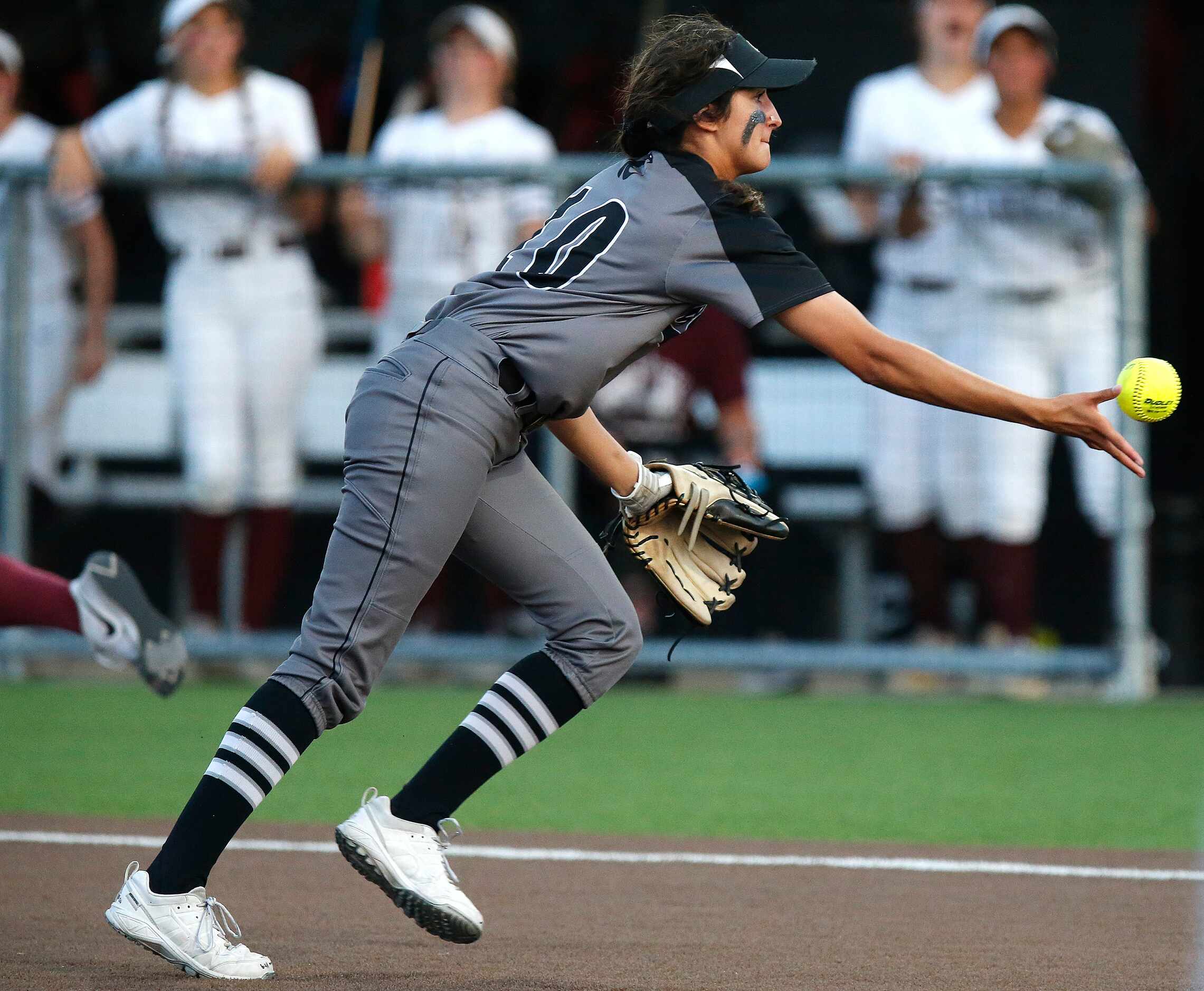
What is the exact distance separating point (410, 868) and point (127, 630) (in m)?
2.14

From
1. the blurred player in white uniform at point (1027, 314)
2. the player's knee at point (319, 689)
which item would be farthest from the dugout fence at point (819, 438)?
the player's knee at point (319, 689)

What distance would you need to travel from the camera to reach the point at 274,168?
8.62 meters

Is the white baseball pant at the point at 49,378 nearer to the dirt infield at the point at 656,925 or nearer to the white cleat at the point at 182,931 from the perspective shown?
the dirt infield at the point at 656,925

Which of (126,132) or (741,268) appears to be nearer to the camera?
(741,268)

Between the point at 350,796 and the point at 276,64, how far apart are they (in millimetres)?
6401

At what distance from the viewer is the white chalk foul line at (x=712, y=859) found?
5.11 metres

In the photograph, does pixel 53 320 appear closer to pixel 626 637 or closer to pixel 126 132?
pixel 126 132

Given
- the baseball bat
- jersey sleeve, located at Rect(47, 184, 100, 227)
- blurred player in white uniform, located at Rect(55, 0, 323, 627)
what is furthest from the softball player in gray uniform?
the baseball bat

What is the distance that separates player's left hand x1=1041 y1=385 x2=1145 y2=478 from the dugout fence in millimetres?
4804

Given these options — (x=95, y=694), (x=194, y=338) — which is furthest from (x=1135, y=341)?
(x=95, y=694)

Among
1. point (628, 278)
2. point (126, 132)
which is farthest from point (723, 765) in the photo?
point (126, 132)

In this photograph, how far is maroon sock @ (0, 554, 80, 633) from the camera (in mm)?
5633

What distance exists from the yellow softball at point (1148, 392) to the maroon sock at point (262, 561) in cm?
556

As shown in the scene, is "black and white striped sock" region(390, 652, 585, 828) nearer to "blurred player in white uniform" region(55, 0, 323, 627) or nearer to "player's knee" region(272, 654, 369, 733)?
"player's knee" region(272, 654, 369, 733)
